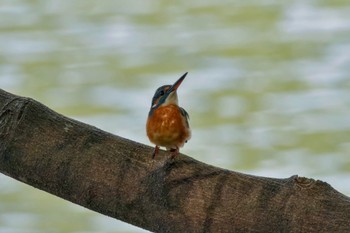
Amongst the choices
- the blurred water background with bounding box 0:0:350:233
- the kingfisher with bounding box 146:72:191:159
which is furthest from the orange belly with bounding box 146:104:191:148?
the blurred water background with bounding box 0:0:350:233

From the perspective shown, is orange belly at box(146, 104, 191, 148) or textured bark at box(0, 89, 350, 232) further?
orange belly at box(146, 104, 191, 148)

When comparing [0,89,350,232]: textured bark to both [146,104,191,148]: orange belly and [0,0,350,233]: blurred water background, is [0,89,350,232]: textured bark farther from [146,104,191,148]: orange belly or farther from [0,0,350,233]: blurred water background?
[0,0,350,233]: blurred water background

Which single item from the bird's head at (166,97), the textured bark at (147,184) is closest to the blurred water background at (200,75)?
the bird's head at (166,97)

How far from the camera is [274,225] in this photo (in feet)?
3.41

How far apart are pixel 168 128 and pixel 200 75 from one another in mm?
2776

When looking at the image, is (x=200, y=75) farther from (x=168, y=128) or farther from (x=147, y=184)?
(x=147, y=184)

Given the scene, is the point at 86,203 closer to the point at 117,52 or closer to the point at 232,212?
the point at 232,212

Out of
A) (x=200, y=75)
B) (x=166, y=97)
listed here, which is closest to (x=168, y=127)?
(x=166, y=97)

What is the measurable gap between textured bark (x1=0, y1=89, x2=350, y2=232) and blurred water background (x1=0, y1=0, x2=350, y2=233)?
2.03 m

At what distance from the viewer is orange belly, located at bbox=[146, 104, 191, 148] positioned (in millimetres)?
1221

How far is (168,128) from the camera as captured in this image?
1235 mm

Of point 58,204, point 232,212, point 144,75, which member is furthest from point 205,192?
point 144,75

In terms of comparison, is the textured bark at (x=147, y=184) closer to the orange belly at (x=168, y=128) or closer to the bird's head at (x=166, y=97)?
the orange belly at (x=168, y=128)

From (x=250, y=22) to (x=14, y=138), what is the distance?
11.7ft
